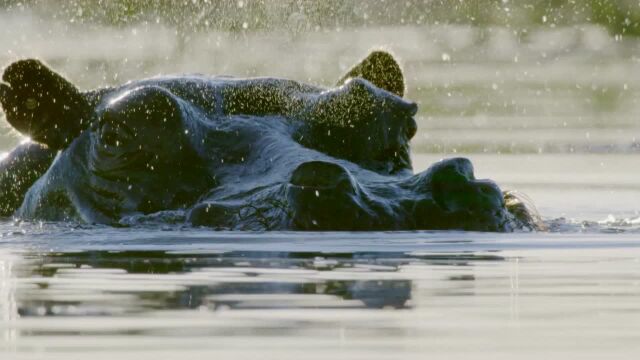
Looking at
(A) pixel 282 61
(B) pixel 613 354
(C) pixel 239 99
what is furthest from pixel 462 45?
(B) pixel 613 354

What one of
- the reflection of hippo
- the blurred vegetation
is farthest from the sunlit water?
the blurred vegetation

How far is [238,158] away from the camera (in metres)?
10.2

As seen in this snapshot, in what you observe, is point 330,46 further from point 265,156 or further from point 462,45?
point 265,156

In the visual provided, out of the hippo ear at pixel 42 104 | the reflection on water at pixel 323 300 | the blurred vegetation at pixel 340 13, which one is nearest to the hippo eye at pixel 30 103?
the hippo ear at pixel 42 104

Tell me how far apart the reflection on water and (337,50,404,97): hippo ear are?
97.7 inches

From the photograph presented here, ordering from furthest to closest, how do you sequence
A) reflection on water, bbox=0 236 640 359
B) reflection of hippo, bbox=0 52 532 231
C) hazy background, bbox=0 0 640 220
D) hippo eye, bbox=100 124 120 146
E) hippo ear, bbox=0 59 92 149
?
hazy background, bbox=0 0 640 220 → hippo ear, bbox=0 59 92 149 → hippo eye, bbox=100 124 120 146 → reflection of hippo, bbox=0 52 532 231 → reflection on water, bbox=0 236 640 359

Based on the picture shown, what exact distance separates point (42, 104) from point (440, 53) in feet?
64.7

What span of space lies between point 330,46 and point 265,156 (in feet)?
61.9

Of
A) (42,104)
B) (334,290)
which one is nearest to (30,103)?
(42,104)

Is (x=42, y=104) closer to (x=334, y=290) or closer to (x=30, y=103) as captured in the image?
(x=30, y=103)

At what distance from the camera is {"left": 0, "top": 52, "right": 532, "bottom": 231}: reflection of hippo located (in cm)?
912

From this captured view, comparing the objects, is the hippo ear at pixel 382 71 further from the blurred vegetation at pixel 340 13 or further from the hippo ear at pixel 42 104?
Answer: the blurred vegetation at pixel 340 13

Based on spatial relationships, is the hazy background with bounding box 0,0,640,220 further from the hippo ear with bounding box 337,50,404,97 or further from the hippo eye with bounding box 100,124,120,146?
the hippo eye with bounding box 100,124,120,146

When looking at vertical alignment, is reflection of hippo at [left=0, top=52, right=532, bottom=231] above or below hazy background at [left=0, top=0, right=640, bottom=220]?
below
